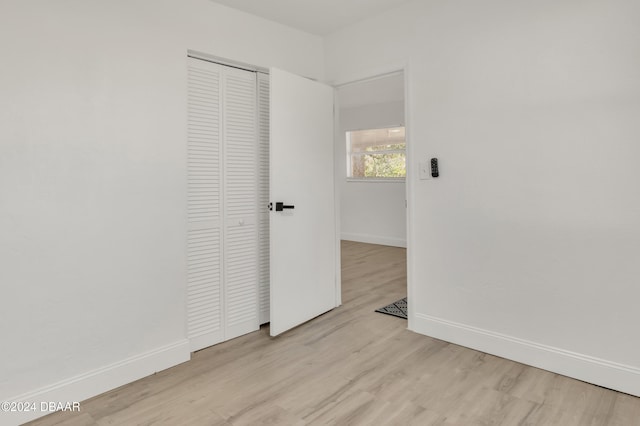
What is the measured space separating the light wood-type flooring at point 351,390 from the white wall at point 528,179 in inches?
9.5

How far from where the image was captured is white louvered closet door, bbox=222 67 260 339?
2.81 m

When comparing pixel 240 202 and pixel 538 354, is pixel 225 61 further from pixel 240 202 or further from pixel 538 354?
pixel 538 354

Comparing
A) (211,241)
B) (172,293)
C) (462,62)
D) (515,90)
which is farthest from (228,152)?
(515,90)

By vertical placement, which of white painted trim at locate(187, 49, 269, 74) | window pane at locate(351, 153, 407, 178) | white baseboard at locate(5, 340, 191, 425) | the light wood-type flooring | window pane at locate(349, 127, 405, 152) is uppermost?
window pane at locate(349, 127, 405, 152)

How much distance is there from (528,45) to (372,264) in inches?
137

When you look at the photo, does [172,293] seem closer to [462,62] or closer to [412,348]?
[412,348]

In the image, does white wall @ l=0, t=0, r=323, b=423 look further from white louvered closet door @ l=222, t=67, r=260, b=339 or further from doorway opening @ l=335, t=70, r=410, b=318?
doorway opening @ l=335, t=70, r=410, b=318

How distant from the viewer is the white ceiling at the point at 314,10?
2.75m

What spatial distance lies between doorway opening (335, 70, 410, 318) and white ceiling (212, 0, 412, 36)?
8.20ft

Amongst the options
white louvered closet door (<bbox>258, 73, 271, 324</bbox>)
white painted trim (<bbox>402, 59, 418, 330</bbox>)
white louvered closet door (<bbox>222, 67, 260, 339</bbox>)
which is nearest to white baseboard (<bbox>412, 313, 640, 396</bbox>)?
white painted trim (<bbox>402, 59, 418, 330</bbox>)

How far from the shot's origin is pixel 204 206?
2.67 metres

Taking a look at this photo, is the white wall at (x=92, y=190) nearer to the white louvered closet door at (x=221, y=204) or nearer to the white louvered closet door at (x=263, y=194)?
the white louvered closet door at (x=221, y=204)

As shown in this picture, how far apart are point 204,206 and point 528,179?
219cm

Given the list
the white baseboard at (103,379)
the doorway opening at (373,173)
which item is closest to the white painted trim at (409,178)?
the white baseboard at (103,379)
